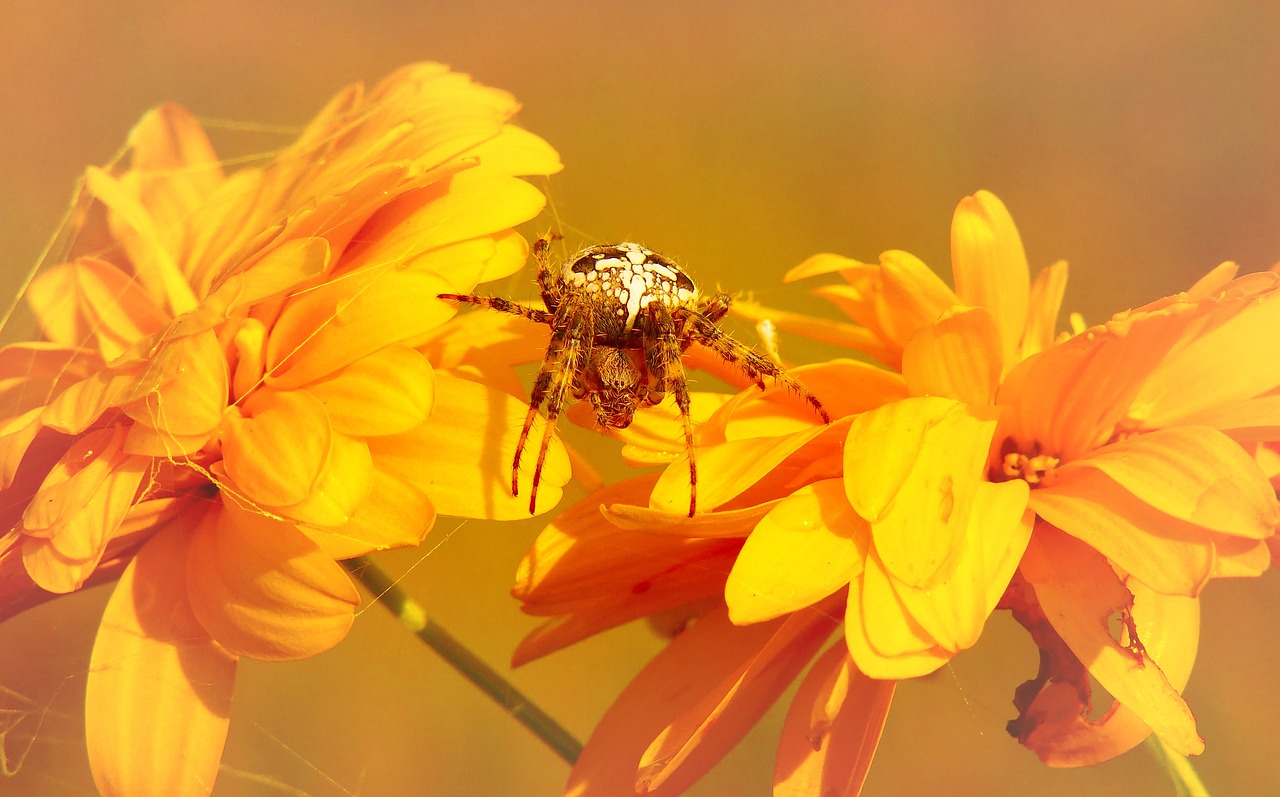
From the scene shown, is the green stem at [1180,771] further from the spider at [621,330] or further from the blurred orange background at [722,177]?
the spider at [621,330]

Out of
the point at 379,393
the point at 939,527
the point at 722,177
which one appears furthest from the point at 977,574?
the point at 722,177

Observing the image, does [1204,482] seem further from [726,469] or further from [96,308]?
[96,308]

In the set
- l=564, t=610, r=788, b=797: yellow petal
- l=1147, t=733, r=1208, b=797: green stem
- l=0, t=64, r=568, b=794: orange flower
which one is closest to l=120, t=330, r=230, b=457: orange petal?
l=0, t=64, r=568, b=794: orange flower

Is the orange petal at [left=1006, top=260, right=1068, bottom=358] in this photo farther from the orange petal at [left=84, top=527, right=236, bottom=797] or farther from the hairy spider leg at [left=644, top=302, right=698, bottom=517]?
the orange petal at [left=84, top=527, right=236, bottom=797]

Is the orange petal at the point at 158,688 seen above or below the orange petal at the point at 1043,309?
below

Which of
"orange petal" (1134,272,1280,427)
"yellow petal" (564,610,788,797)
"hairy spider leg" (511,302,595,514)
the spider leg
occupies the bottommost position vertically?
"yellow petal" (564,610,788,797)

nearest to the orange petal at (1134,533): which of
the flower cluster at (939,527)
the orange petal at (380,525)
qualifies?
the flower cluster at (939,527)

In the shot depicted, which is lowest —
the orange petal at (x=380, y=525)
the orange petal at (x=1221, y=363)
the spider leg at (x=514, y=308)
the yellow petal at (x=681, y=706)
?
the yellow petal at (x=681, y=706)
